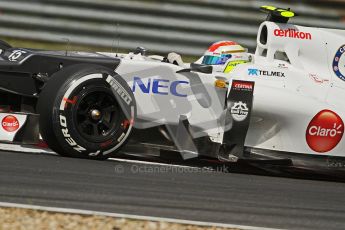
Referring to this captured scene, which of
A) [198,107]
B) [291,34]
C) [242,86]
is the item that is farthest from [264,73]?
[198,107]

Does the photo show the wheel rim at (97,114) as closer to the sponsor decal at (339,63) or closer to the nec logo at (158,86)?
the nec logo at (158,86)

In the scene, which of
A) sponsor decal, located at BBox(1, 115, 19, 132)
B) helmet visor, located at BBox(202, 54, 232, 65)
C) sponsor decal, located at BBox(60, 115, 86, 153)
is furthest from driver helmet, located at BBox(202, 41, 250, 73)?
sponsor decal, located at BBox(1, 115, 19, 132)

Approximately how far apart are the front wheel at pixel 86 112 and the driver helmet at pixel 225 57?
3.85 ft

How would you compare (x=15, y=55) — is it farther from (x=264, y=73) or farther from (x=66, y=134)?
(x=264, y=73)

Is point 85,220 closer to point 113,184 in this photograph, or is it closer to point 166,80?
point 113,184

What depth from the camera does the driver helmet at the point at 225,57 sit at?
771 centimetres

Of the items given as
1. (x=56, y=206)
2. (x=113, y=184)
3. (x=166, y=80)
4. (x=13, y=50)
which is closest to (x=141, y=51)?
(x=166, y=80)

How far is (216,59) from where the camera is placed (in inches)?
310

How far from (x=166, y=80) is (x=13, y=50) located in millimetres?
1492

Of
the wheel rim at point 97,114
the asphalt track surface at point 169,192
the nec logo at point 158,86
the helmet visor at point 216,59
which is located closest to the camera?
the asphalt track surface at point 169,192

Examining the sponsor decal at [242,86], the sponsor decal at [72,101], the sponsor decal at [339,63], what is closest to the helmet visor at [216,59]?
the sponsor decal at [242,86]

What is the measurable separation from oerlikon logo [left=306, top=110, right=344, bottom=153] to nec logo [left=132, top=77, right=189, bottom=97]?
1.23 metres

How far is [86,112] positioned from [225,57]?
167cm

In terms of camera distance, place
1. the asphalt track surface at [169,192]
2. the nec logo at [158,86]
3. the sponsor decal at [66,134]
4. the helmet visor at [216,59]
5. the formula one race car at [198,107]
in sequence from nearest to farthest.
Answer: the asphalt track surface at [169,192] → the sponsor decal at [66,134] → the formula one race car at [198,107] → the nec logo at [158,86] → the helmet visor at [216,59]
